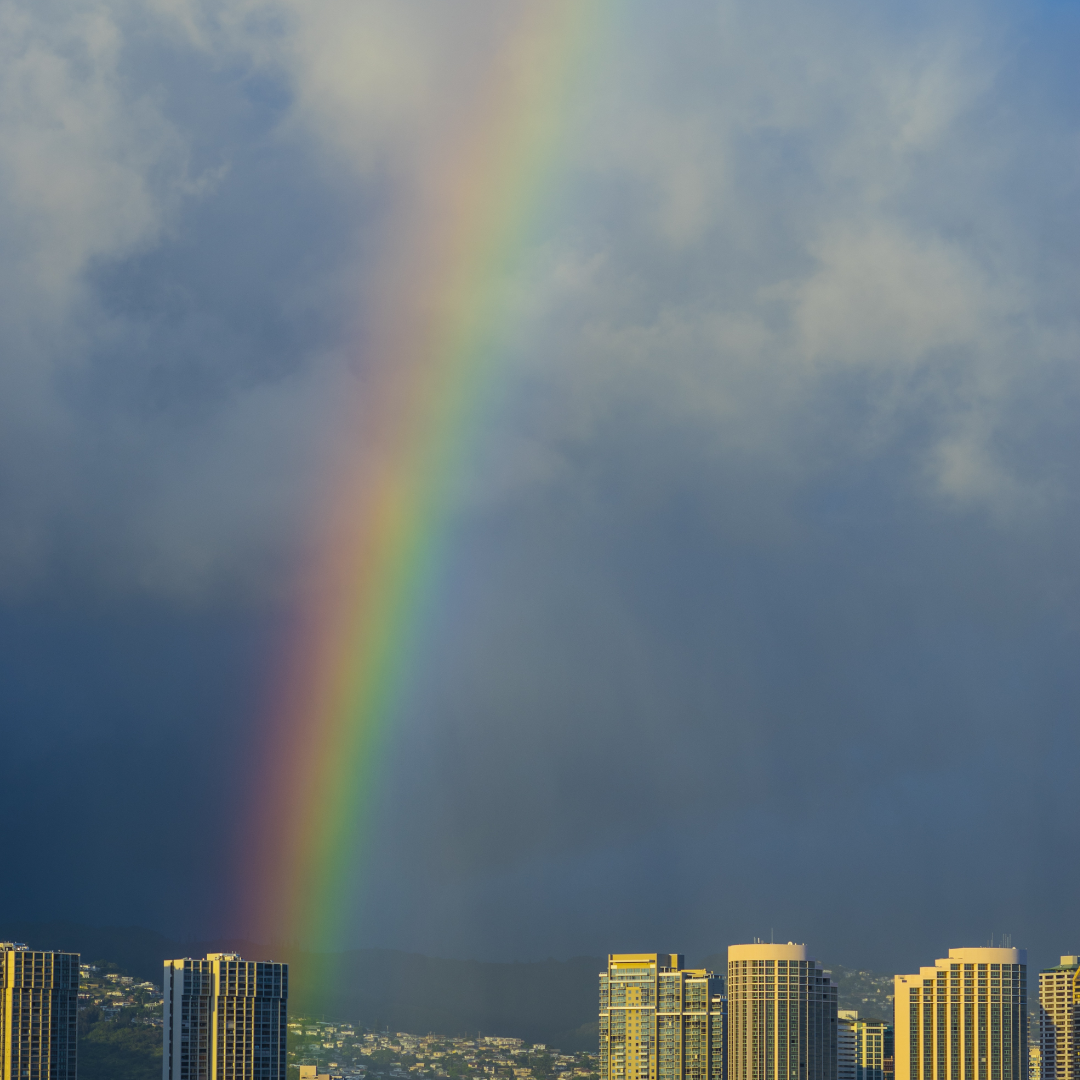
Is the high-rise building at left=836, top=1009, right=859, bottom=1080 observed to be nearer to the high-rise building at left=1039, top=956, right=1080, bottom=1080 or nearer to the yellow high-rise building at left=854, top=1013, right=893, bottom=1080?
the yellow high-rise building at left=854, top=1013, right=893, bottom=1080

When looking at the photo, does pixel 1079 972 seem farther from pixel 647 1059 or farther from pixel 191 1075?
pixel 191 1075

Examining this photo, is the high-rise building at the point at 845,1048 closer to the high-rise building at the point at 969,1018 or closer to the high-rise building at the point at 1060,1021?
the high-rise building at the point at 969,1018

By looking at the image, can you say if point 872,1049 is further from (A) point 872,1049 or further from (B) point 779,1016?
(B) point 779,1016

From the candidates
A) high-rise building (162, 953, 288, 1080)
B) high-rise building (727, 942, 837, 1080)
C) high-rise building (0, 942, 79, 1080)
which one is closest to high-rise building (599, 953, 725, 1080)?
high-rise building (727, 942, 837, 1080)

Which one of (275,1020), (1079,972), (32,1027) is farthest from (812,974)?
(32,1027)

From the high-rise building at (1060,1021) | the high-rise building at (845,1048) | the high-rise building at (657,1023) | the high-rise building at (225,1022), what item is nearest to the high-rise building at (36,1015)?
the high-rise building at (225,1022)

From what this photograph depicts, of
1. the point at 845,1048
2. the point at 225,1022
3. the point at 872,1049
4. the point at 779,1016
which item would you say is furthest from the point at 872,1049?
the point at 225,1022
